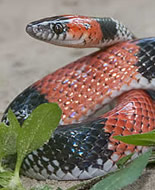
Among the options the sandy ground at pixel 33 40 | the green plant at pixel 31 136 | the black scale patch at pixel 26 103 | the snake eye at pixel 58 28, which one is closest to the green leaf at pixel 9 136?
the green plant at pixel 31 136

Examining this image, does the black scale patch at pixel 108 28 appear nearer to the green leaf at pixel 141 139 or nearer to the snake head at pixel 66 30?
the snake head at pixel 66 30

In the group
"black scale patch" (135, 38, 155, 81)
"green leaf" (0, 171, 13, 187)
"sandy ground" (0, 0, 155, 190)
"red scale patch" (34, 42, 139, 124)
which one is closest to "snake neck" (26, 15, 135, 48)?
"red scale patch" (34, 42, 139, 124)

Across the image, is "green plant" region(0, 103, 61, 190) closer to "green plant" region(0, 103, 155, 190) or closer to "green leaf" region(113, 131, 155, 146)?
"green plant" region(0, 103, 155, 190)

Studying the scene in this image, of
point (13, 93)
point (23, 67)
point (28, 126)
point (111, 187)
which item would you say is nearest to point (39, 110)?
point (28, 126)

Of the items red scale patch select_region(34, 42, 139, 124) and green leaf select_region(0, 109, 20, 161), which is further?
red scale patch select_region(34, 42, 139, 124)

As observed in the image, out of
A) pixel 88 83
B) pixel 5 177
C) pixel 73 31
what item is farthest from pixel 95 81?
pixel 5 177
